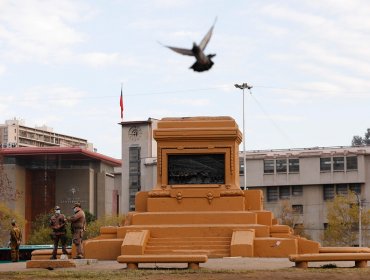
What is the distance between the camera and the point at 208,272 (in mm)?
27344

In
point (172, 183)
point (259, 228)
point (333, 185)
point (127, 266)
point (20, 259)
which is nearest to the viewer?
point (127, 266)

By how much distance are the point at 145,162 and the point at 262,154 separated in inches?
592

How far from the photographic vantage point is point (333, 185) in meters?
102

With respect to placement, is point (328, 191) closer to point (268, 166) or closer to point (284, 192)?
point (284, 192)

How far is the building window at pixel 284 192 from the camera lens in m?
104

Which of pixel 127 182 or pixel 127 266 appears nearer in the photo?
pixel 127 266

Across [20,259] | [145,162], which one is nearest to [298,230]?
[145,162]

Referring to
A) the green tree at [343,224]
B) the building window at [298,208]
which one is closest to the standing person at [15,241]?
the green tree at [343,224]

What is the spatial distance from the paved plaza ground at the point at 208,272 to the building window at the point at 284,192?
71961 millimetres

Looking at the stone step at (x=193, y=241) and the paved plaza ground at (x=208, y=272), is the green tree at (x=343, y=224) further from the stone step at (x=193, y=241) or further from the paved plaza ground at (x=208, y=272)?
the paved plaza ground at (x=208, y=272)

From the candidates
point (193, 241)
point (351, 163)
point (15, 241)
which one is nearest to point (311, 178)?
point (351, 163)

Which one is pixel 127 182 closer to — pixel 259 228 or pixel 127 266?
pixel 259 228

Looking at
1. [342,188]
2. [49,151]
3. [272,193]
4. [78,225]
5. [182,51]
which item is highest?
[49,151]

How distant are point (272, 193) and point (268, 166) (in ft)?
9.30
